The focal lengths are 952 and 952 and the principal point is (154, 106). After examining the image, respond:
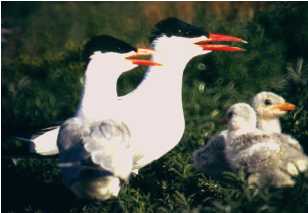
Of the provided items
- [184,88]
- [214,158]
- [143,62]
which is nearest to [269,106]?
[214,158]

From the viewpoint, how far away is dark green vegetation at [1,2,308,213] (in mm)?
5867

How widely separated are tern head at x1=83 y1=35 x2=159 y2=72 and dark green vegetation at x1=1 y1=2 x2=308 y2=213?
2.55 feet

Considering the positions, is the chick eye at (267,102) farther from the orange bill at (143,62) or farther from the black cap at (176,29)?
the black cap at (176,29)

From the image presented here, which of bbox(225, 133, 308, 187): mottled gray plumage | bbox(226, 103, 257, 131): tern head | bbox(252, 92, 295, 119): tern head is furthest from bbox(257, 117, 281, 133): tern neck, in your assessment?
bbox(225, 133, 308, 187): mottled gray plumage

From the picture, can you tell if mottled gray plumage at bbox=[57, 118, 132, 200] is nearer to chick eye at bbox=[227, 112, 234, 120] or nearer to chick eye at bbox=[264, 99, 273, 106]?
chick eye at bbox=[227, 112, 234, 120]

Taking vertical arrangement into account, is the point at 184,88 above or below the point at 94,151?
above

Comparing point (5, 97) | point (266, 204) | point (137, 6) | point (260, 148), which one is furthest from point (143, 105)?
point (137, 6)

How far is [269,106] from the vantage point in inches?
223

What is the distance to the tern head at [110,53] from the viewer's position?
5922 millimetres

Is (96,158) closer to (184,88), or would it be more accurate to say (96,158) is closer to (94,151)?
(94,151)

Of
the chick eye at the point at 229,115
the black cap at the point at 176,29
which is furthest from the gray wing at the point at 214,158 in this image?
the black cap at the point at 176,29

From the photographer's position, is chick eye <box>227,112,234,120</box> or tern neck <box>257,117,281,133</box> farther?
tern neck <box>257,117,281,133</box>

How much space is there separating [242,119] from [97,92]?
937 mm

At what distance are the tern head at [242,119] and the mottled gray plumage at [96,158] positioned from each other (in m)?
0.62
